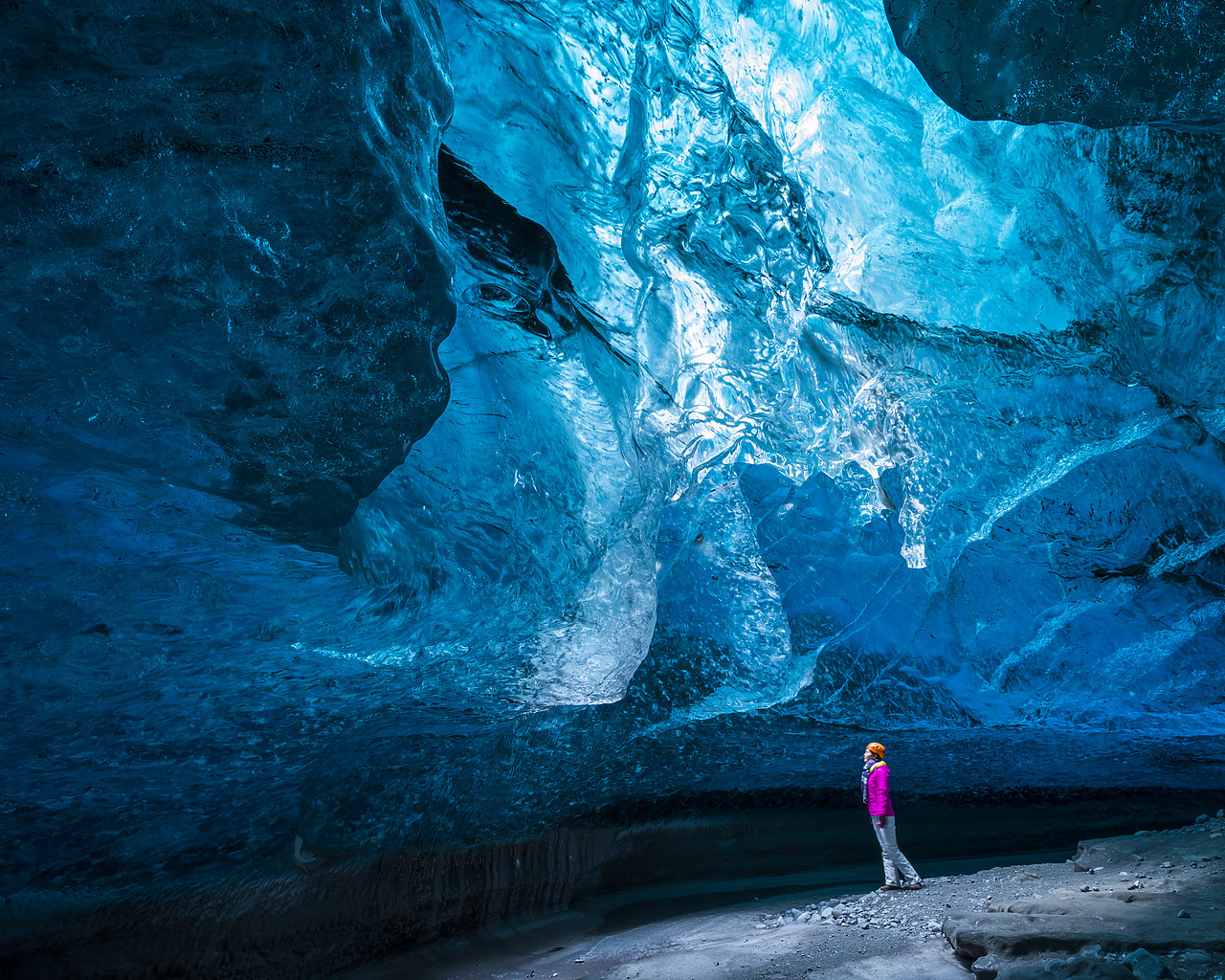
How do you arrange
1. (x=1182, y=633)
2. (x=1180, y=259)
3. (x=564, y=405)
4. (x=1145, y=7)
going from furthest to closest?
(x=1182, y=633), (x=564, y=405), (x=1180, y=259), (x=1145, y=7)

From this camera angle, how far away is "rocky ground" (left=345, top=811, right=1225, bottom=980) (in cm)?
231

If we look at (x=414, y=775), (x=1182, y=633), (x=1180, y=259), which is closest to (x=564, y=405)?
(x=414, y=775)

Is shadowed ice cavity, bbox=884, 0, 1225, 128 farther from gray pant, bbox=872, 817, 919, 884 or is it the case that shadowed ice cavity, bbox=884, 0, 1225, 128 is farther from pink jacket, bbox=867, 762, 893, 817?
gray pant, bbox=872, 817, 919, 884

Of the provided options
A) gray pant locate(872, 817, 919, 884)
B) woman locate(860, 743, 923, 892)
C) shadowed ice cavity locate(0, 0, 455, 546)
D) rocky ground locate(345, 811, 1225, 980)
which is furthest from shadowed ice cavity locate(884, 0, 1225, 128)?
gray pant locate(872, 817, 919, 884)

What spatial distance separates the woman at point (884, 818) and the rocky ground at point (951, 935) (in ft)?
0.65

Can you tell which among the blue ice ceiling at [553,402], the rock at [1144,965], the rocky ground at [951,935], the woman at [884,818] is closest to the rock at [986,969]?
the rocky ground at [951,935]

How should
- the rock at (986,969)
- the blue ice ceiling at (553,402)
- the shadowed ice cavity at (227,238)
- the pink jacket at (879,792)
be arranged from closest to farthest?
the shadowed ice cavity at (227,238), the blue ice ceiling at (553,402), the rock at (986,969), the pink jacket at (879,792)

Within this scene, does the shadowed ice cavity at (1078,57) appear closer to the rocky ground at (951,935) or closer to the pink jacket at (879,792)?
the rocky ground at (951,935)

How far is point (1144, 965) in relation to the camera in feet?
6.77

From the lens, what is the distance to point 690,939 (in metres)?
4.12

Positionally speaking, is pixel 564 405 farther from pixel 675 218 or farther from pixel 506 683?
pixel 506 683

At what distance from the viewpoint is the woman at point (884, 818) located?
448cm

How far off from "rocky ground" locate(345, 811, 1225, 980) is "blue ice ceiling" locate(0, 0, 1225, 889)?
97 centimetres

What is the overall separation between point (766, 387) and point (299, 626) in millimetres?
2721
